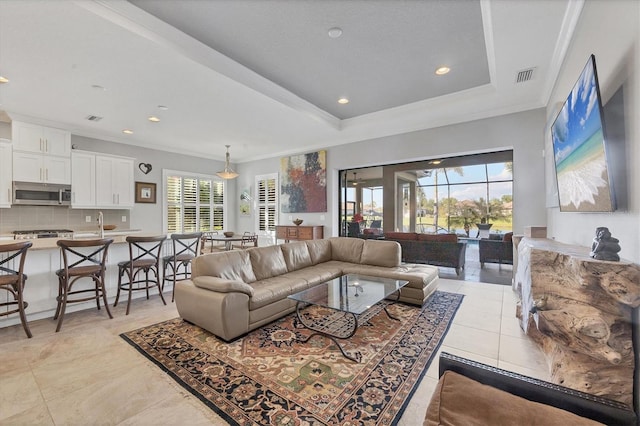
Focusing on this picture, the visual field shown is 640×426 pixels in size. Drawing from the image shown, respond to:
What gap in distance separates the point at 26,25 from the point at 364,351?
428 cm

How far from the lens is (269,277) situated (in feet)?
11.9

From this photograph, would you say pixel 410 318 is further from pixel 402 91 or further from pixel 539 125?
pixel 539 125

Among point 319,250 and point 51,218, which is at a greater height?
point 51,218

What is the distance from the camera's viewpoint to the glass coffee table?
98.7 inches

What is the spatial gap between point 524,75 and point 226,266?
4.40 metres

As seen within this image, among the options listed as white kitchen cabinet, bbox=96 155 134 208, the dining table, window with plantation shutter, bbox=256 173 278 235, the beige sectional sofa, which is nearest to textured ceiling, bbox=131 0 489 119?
the beige sectional sofa

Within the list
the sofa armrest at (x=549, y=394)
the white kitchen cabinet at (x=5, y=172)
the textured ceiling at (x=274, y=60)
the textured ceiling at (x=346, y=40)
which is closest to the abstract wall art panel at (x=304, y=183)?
the textured ceiling at (x=274, y=60)

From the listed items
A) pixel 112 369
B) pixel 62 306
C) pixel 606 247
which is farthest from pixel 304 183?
pixel 606 247

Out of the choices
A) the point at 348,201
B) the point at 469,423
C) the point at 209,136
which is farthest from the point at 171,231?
the point at 469,423

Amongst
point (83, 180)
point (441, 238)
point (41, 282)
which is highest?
point (83, 180)

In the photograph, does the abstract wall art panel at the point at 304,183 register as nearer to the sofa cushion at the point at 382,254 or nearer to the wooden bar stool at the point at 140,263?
the sofa cushion at the point at 382,254

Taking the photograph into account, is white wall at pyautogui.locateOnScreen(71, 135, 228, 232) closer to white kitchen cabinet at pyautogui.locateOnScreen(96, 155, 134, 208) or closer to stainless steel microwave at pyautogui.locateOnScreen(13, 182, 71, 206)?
white kitchen cabinet at pyautogui.locateOnScreen(96, 155, 134, 208)

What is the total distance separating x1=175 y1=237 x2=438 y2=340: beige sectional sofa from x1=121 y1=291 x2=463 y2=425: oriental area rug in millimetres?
183

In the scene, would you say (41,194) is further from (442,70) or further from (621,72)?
(621,72)
